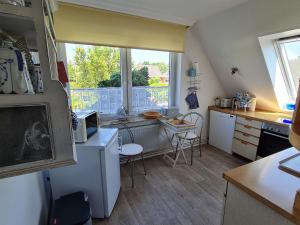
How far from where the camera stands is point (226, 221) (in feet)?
3.60

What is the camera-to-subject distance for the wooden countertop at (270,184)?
0.81m

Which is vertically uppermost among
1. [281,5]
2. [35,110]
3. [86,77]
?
[281,5]

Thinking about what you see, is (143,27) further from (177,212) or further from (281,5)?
Answer: (177,212)

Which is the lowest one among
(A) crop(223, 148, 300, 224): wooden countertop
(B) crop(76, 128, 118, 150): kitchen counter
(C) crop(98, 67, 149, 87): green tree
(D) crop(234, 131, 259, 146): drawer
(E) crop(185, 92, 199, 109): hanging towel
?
(D) crop(234, 131, 259, 146): drawer

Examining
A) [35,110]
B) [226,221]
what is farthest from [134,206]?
[35,110]

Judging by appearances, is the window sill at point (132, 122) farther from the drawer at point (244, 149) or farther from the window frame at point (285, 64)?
the window frame at point (285, 64)

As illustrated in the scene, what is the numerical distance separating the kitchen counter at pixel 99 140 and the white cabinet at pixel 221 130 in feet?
7.08

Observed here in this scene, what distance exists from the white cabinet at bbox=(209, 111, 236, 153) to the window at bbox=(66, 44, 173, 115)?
1.06 m

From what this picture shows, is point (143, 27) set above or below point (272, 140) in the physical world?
above

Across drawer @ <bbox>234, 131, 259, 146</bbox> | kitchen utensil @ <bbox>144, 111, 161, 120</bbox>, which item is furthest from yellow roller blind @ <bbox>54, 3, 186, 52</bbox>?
drawer @ <bbox>234, 131, 259, 146</bbox>

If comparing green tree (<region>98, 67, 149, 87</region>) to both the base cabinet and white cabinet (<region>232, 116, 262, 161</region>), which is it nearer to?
white cabinet (<region>232, 116, 262, 161</region>)

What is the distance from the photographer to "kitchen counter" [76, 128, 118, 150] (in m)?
1.58

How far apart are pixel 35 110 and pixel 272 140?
2.94 meters

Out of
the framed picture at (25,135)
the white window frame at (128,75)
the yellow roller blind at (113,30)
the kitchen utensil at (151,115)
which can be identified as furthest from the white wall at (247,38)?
the framed picture at (25,135)
